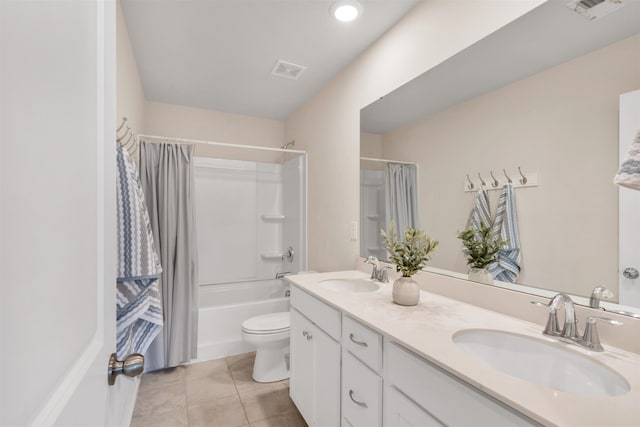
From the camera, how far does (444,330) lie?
3.38ft

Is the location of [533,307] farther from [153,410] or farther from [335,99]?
[153,410]

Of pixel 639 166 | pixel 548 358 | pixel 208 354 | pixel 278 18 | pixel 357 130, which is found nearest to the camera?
pixel 639 166

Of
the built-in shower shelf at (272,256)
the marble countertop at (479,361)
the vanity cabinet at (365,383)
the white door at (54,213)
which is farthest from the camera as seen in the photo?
the built-in shower shelf at (272,256)

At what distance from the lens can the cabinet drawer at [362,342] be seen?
109cm

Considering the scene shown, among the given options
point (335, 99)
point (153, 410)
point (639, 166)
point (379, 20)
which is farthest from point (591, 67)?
point (153, 410)

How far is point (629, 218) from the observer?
36.0 inches

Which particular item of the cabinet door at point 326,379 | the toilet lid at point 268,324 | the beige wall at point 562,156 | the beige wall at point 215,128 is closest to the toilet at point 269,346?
the toilet lid at point 268,324

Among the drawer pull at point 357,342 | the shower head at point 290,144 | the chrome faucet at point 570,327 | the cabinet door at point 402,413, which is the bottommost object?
the cabinet door at point 402,413

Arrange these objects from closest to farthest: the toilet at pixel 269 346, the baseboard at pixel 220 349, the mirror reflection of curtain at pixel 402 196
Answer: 1. the mirror reflection of curtain at pixel 402 196
2. the toilet at pixel 269 346
3. the baseboard at pixel 220 349

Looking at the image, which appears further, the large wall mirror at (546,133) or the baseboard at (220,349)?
the baseboard at (220,349)

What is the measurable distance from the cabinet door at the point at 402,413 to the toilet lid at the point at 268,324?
131cm

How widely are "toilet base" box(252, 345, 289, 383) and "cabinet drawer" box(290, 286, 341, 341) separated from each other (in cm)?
70

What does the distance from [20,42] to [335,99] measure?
226 centimetres

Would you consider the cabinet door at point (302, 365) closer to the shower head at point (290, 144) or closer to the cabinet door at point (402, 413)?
the cabinet door at point (402, 413)
